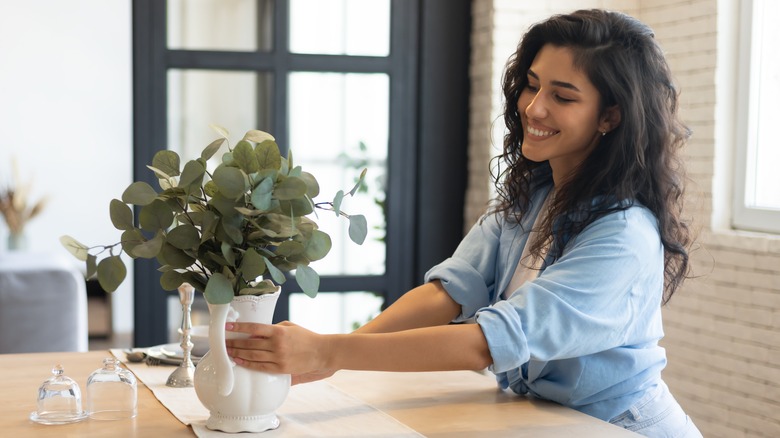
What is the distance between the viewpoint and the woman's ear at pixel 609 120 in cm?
198

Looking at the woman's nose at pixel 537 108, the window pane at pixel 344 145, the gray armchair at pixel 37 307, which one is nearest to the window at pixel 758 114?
the window pane at pixel 344 145

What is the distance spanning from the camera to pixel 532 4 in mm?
4133

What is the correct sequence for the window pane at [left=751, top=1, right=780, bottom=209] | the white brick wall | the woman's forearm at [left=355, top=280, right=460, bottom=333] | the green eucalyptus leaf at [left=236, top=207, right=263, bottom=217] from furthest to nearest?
the window pane at [left=751, top=1, right=780, bottom=209] → the white brick wall → the woman's forearm at [left=355, top=280, right=460, bottom=333] → the green eucalyptus leaf at [left=236, top=207, right=263, bottom=217]

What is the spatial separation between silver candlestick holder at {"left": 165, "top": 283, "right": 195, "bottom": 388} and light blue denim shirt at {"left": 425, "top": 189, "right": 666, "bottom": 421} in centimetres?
60

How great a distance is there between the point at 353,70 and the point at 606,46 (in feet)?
7.65

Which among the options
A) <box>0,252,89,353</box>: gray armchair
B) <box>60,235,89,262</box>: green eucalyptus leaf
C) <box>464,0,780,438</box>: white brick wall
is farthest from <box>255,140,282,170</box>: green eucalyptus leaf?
<box>464,0,780,438</box>: white brick wall

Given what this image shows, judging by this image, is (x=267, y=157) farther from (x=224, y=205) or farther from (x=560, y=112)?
(x=560, y=112)

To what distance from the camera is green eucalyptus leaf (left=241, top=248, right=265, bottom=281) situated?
1538 mm

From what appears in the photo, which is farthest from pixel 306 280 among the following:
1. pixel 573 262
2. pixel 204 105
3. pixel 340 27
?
pixel 340 27

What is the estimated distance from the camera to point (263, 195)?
4.99 feet

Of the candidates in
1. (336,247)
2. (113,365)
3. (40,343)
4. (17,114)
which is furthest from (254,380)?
(17,114)

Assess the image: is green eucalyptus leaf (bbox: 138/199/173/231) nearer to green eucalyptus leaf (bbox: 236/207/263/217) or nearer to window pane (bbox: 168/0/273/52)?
green eucalyptus leaf (bbox: 236/207/263/217)

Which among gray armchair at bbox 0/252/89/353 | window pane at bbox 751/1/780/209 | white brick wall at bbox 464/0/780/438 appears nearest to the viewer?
gray armchair at bbox 0/252/89/353

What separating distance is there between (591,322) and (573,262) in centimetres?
12
